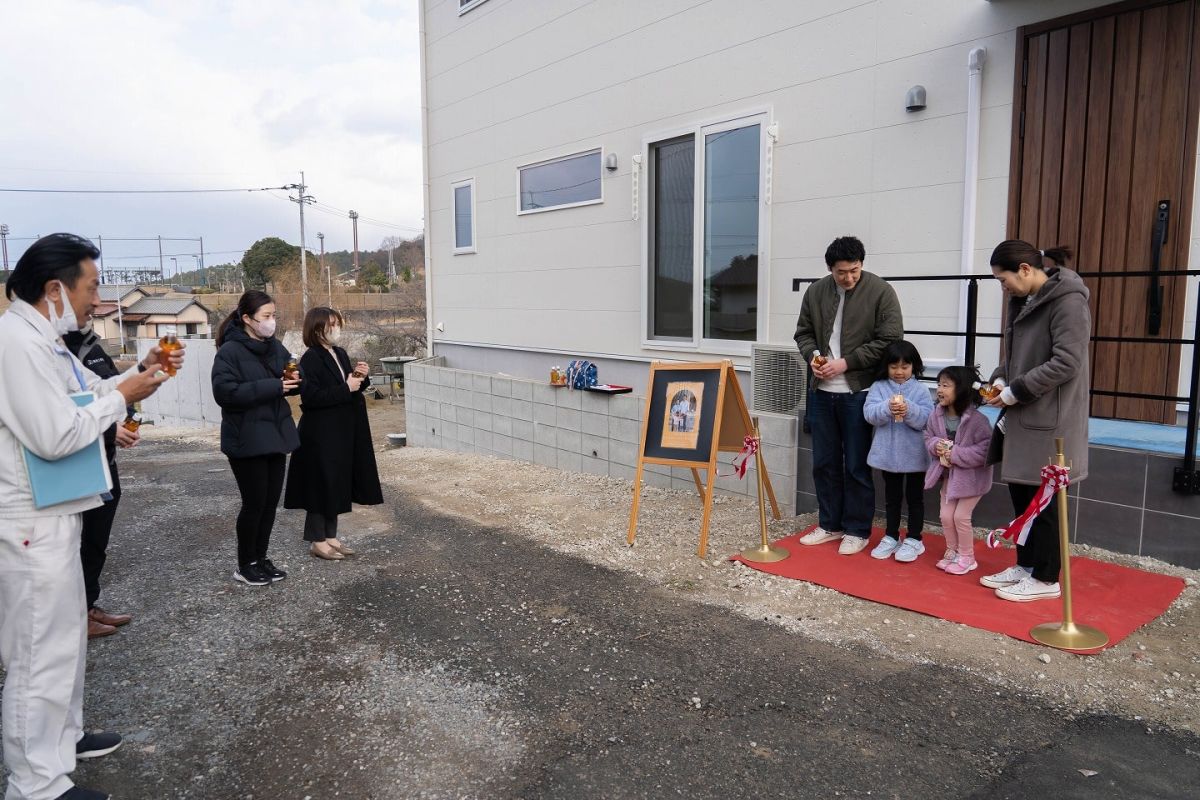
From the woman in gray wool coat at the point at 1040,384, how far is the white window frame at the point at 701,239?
2535 mm

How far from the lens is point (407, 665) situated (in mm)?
3941

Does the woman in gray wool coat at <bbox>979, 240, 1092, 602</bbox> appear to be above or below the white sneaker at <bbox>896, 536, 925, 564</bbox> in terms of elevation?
above

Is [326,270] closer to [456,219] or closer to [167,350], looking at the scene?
[456,219]

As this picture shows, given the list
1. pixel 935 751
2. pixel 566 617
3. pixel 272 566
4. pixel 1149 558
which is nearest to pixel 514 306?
pixel 272 566

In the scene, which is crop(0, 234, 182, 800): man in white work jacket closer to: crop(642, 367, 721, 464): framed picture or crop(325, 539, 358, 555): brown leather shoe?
crop(325, 539, 358, 555): brown leather shoe

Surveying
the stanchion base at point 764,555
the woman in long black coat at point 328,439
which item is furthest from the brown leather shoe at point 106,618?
the stanchion base at point 764,555

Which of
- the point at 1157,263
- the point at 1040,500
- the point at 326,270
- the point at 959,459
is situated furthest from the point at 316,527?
the point at 326,270

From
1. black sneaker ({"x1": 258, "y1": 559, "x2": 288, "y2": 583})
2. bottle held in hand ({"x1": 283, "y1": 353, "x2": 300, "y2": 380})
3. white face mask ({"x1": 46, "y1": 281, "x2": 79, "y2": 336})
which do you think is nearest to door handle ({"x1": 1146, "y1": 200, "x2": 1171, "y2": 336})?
bottle held in hand ({"x1": 283, "y1": 353, "x2": 300, "y2": 380})

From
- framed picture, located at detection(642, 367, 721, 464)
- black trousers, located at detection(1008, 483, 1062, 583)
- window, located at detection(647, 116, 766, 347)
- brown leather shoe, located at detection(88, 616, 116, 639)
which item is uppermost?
window, located at detection(647, 116, 766, 347)

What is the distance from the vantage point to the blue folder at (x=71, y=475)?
2.69 metres

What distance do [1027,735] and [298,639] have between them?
3492 millimetres

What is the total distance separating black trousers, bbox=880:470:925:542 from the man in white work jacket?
4335mm

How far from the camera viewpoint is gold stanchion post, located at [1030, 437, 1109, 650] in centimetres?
383

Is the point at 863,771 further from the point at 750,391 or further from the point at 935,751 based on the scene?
the point at 750,391
